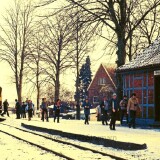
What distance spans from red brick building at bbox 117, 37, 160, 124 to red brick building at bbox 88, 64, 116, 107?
50976mm

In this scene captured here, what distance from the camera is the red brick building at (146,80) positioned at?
23672 millimetres

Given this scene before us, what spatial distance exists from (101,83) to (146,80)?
59.0 meters

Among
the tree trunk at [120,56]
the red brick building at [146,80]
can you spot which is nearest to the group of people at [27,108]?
the tree trunk at [120,56]

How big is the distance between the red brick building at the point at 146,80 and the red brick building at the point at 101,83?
50976 millimetres

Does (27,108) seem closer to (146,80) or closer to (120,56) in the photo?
(120,56)

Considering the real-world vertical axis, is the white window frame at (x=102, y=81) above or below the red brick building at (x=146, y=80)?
above

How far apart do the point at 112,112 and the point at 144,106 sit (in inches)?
203

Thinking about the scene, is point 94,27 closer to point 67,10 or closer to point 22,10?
point 67,10

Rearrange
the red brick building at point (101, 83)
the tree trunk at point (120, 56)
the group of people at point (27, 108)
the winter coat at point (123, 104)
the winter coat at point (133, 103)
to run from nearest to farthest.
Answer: the winter coat at point (133, 103) < the winter coat at point (123, 104) < the tree trunk at point (120, 56) < the group of people at point (27, 108) < the red brick building at point (101, 83)

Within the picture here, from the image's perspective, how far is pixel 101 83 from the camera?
275 ft

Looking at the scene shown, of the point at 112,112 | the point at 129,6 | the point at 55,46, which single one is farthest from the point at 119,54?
the point at 55,46

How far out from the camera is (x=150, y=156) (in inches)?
419

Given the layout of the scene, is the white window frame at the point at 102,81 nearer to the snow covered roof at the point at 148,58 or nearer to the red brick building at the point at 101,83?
the red brick building at the point at 101,83

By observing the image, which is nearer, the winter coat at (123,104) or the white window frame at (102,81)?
the winter coat at (123,104)
